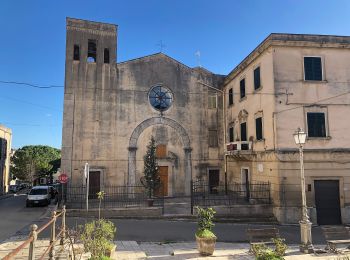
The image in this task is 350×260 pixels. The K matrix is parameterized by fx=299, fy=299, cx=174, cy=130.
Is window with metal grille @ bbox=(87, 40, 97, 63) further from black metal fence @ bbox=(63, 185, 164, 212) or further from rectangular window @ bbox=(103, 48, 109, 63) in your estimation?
black metal fence @ bbox=(63, 185, 164, 212)

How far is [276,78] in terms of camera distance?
57.8ft

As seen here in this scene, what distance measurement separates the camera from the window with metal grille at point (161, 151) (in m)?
24.0

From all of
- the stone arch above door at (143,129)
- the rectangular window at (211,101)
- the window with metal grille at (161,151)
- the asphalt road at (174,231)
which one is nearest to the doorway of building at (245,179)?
the asphalt road at (174,231)

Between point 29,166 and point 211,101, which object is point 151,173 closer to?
point 211,101

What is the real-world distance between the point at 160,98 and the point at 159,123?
6.87 ft

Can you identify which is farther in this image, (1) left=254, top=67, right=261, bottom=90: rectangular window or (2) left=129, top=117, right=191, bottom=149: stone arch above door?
(2) left=129, top=117, right=191, bottom=149: stone arch above door

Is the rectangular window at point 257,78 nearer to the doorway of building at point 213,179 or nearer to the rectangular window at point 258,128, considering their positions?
the rectangular window at point 258,128

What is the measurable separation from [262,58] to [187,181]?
442 inches

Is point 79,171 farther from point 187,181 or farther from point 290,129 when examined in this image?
point 290,129

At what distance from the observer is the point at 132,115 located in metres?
23.7

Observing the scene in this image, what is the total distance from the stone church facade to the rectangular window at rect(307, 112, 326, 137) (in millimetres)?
9008

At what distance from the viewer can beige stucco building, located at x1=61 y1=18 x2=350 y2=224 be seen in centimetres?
1712

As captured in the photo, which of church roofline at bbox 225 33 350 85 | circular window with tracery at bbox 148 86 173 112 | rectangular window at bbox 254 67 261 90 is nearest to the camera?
church roofline at bbox 225 33 350 85

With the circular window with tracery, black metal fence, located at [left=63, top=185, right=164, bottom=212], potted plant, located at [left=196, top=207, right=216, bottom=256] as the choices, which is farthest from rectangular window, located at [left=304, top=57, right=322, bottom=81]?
black metal fence, located at [left=63, top=185, right=164, bottom=212]
